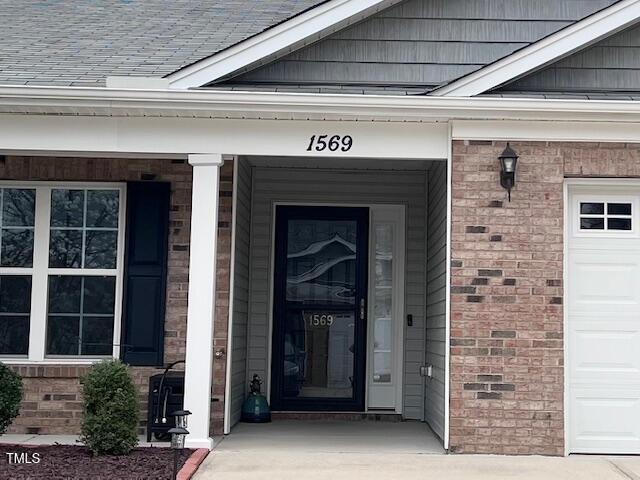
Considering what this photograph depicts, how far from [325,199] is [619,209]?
349 centimetres

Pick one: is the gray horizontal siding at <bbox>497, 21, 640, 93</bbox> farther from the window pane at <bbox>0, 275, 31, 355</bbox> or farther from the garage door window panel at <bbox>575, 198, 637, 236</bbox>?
the window pane at <bbox>0, 275, 31, 355</bbox>

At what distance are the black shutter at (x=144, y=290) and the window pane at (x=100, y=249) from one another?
186 millimetres

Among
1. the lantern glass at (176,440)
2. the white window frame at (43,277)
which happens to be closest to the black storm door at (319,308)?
the white window frame at (43,277)

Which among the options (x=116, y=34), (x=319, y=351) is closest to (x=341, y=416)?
(x=319, y=351)

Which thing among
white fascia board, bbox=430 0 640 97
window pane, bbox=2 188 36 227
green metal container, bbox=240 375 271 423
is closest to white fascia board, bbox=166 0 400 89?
white fascia board, bbox=430 0 640 97

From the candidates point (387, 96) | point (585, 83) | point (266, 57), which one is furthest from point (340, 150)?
point (585, 83)

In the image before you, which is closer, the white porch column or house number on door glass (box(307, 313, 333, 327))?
the white porch column

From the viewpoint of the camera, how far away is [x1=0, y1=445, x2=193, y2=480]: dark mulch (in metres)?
6.39

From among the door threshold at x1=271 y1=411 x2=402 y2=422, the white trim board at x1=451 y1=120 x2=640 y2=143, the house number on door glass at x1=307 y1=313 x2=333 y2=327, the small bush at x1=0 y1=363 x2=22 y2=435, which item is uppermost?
the white trim board at x1=451 y1=120 x2=640 y2=143

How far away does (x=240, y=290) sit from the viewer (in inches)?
367

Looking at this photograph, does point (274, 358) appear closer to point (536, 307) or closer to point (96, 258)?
point (96, 258)

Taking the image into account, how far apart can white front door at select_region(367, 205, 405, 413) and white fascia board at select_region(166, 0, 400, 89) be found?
2678 millimetres

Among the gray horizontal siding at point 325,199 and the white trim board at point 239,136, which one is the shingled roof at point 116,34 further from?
the gray horizontal siding at point 325,199

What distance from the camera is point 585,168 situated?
25.0 feet
